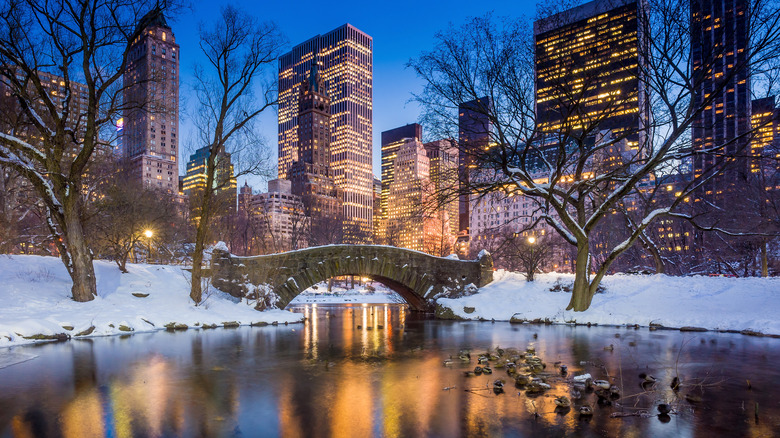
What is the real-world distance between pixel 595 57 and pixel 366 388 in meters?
15.9

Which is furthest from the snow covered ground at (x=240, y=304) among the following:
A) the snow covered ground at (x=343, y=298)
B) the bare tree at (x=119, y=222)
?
the snow covered ground at (x=343, y=298)

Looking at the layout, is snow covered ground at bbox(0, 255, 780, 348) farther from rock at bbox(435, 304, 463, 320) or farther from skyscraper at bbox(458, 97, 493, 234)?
skyscraper at bbox(458, 97, 493, 234)

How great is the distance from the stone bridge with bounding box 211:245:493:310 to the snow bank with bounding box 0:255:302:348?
3.33 feet

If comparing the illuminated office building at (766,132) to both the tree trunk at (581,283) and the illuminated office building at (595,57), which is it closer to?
the illuminated office building at (595,57)

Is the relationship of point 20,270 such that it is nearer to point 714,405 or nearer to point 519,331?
point 519,331

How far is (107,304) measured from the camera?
60.1ft

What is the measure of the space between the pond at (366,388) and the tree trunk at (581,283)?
4.40m

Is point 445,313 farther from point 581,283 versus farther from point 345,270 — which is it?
point 581,283

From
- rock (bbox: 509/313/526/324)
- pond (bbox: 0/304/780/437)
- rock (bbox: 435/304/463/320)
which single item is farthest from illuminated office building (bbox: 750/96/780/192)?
rock (bbox: 435/304/463/320)

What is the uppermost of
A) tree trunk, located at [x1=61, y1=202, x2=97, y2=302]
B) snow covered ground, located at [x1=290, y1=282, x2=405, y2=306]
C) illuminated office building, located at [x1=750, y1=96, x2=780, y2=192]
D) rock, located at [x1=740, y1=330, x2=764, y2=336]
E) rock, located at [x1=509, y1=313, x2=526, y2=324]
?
illuminated office building, located at [x1=750, y1=96, x2=780, y2=192]

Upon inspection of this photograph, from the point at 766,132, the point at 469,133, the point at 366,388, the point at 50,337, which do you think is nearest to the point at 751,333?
the point at 766,132

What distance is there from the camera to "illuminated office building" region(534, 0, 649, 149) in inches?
728

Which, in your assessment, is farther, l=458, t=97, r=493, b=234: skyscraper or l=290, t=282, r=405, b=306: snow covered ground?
l=290, t=282, r=405, b=306: snow covered ground

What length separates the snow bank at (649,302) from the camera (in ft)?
63.8
